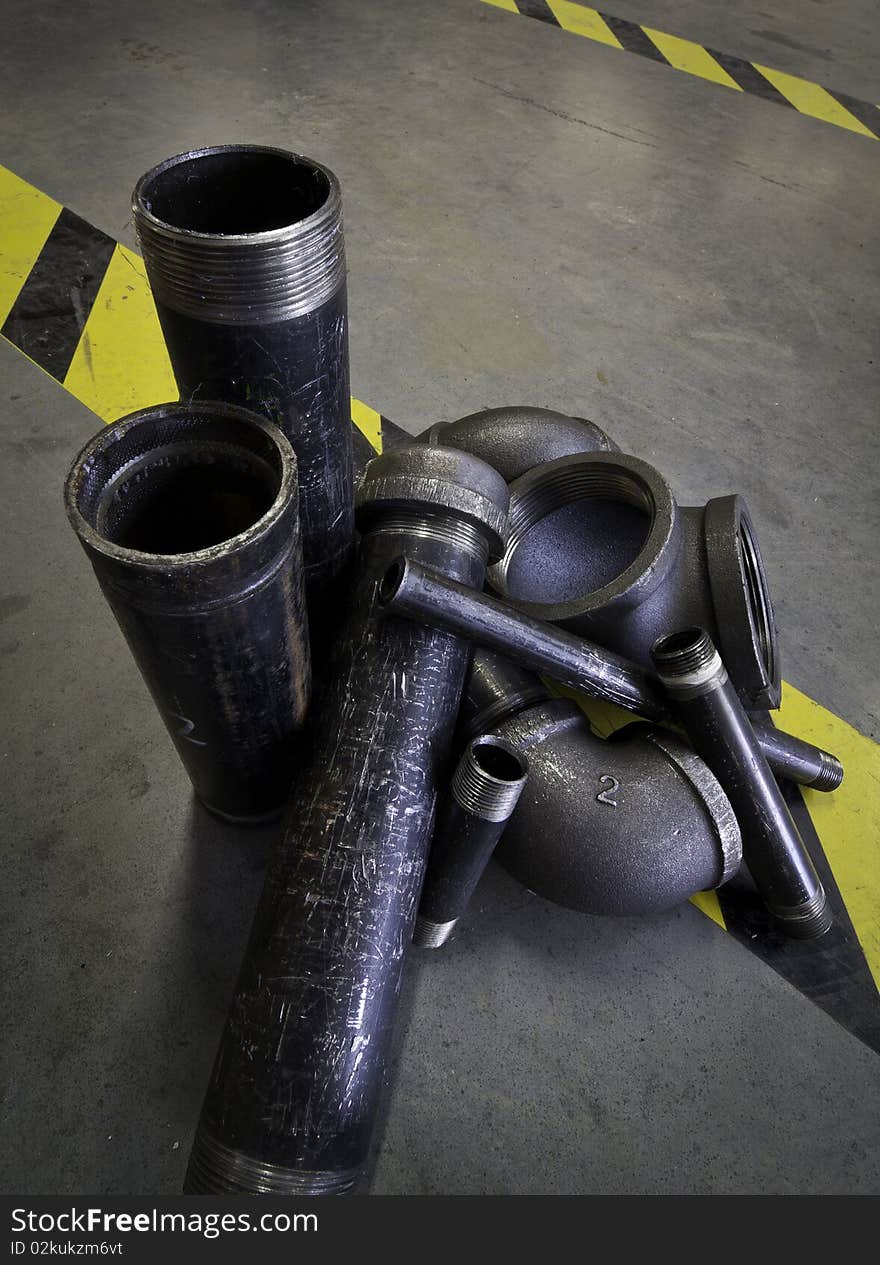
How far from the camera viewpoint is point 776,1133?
5.05ft

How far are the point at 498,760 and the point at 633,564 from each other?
492mm

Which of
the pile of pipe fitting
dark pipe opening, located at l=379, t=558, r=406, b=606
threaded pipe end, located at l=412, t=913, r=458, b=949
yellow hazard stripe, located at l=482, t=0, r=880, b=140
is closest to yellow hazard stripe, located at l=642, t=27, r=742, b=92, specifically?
yellow hazard stripe, located at l=482, t=0, r=880, b=140

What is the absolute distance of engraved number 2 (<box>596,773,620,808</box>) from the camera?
1.54 meters

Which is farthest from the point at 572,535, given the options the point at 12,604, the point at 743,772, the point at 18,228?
the point at 18,228

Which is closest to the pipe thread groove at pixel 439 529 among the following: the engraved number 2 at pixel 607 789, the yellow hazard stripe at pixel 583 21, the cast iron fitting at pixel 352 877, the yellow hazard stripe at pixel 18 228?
the cast iron fitting at pixel 352 877

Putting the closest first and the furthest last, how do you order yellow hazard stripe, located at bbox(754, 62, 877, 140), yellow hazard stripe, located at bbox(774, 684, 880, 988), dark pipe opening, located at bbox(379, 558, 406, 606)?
dark pipe opening, located at bbox(379, 558, 406, 606), yellow hazard stripe, located at bbox(774, 684, 880, 988), yellow hazard stripe, located at bbox(754, 62, 877, 140)

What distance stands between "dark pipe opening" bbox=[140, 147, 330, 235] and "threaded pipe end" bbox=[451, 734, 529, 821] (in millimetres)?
965

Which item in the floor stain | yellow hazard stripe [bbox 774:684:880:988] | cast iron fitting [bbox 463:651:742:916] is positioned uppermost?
cast iron fitting [bbox 463:651:742:916]

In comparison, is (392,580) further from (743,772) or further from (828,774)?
(828,774)

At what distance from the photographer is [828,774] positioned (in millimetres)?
1874

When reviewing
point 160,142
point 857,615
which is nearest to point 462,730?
point 857,615

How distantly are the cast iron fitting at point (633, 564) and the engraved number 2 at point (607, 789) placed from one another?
1.10 ft

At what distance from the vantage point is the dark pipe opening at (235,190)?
4.98ft

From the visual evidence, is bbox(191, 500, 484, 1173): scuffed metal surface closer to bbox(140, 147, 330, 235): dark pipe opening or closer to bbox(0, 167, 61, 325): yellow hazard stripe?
bbox(140, 147, 330, 235): dark pipe opening
